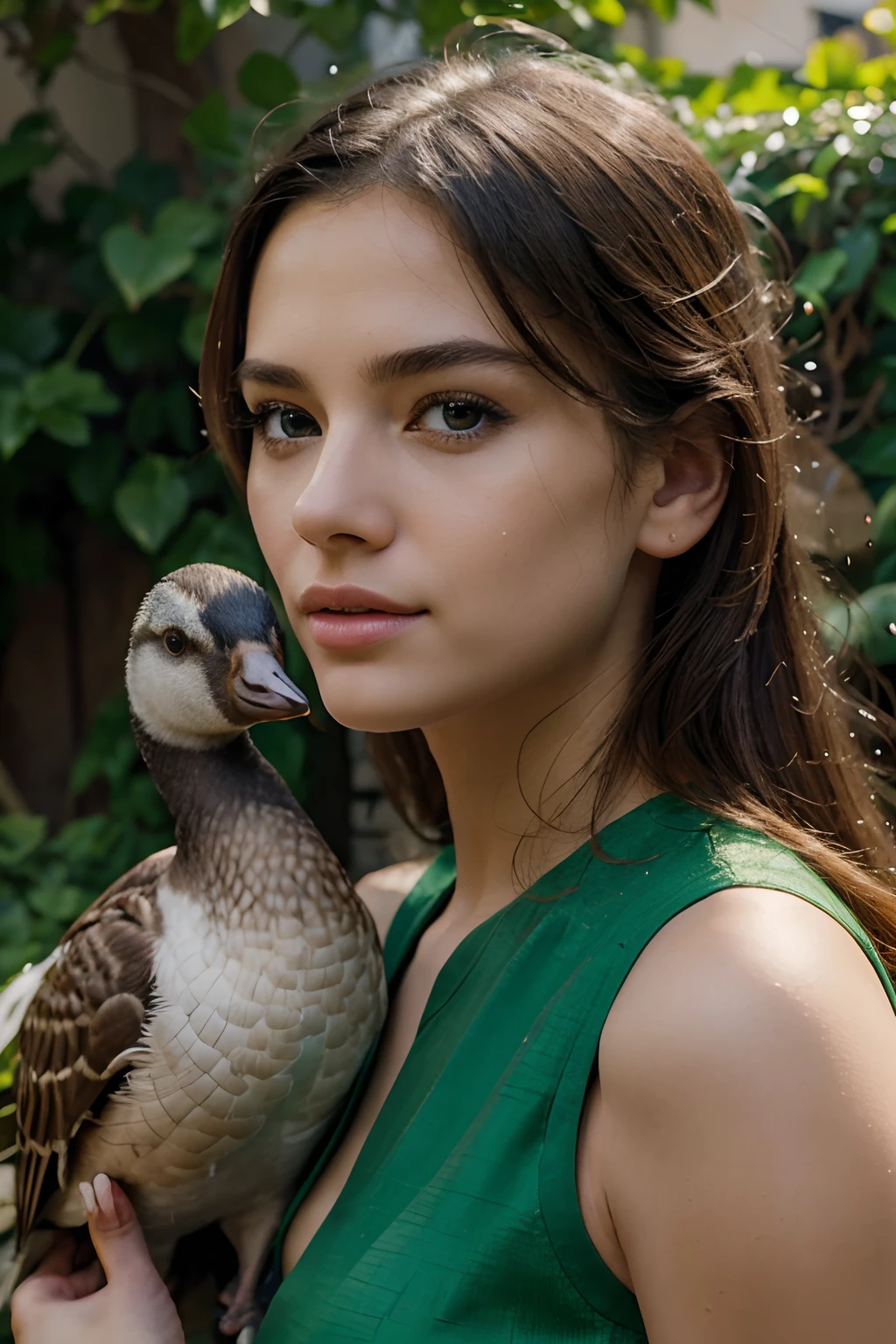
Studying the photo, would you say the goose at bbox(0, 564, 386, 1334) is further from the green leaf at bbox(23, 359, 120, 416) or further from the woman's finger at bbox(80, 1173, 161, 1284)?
the green leaf at bbox(23, 359, 120, 416)

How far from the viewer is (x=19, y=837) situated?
5.95 feet

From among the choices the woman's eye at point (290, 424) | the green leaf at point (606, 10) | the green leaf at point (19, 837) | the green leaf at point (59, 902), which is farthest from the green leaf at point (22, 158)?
the woman's eye at point (290, 424)

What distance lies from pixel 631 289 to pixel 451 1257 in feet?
1.97

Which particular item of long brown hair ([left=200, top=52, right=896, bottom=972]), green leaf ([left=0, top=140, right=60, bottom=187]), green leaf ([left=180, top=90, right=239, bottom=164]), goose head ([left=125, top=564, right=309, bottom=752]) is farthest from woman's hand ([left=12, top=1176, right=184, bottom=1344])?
green leaf ([left=0, top=140, right=60, bottom=187])

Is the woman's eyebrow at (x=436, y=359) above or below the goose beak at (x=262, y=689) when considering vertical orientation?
above

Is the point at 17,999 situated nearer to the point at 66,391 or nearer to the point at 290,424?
the point at 290,424

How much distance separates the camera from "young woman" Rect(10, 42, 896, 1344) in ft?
2.03

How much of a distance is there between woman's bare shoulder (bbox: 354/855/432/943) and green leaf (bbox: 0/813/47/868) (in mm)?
773

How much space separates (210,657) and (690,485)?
36 cm

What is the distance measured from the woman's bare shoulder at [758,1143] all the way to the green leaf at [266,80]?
161 centimetres

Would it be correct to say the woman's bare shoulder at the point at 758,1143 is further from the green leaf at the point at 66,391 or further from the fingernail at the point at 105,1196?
the green leaf at the point at 66,391

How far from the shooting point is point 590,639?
82cm

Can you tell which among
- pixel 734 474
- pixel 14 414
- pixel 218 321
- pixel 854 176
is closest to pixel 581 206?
pixel 734 474

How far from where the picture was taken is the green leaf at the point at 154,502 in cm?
172
